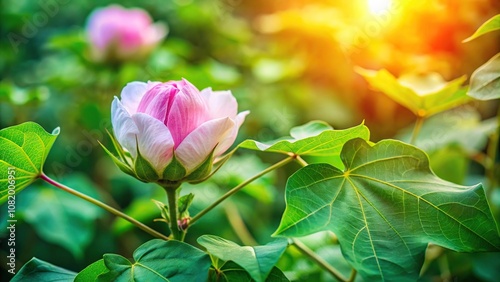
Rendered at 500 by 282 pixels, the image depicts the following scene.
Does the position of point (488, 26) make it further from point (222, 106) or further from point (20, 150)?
point (20, 150)

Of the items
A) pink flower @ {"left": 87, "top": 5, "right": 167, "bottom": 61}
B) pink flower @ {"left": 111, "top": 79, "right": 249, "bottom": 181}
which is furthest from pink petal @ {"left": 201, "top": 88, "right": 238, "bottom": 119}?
pink flower @ {"left": 87, "top": 5, "right": 167, "bottom": 61}

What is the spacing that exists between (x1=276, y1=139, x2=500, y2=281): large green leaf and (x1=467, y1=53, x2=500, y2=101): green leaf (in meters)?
0.10

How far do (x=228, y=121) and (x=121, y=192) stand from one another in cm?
90

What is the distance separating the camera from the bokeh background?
1.01 meters

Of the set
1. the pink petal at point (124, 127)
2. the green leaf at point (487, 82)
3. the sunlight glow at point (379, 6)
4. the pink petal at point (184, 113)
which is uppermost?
the green leaf at point (487, 82)

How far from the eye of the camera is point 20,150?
21.9 inches

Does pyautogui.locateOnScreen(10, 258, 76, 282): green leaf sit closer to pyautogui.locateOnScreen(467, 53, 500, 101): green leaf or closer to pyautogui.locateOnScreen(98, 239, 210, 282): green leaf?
pyautogui.locateOnScreen(98, 239, 210, 282): green leaf

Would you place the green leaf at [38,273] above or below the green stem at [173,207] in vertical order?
below

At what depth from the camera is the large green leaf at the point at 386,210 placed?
1.59ft

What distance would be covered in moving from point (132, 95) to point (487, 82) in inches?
15.1

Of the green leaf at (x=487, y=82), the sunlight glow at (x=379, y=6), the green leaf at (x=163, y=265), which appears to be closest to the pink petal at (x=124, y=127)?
the green leaf at (x=163, y=265)

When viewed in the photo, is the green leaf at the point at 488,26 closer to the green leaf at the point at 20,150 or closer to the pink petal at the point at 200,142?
the pink petal at the point at 200,142

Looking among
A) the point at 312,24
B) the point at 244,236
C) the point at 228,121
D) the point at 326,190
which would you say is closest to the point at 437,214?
the point at 326,190

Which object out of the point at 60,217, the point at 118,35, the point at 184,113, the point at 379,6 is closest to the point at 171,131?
the point at 184,113
